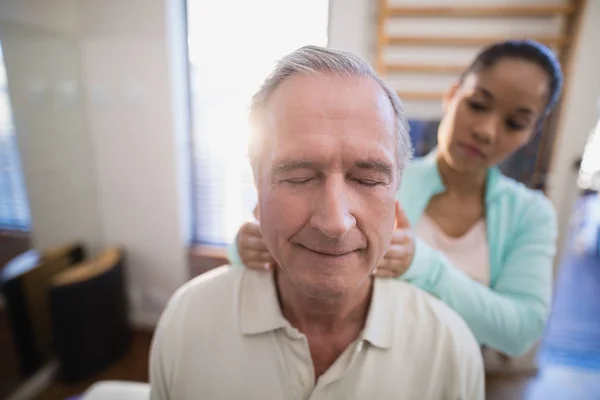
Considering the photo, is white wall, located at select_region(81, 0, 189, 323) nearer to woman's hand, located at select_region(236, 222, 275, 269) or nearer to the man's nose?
woman's hand, located at select_region(236, 222, 275, 269)

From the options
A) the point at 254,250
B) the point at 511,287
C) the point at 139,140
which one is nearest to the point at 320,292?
the point at 254,250

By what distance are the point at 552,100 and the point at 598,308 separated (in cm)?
304

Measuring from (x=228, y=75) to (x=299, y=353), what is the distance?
1.10m

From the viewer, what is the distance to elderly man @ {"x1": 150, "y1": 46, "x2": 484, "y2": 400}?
0.50 m

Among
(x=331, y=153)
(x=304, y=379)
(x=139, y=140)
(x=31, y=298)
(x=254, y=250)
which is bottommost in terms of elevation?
(x=31, y=298)

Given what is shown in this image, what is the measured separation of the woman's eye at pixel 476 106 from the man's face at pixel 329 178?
391mm

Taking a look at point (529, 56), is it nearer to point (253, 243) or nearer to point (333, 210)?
point (333, 210)

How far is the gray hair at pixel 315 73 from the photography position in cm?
51

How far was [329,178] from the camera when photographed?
0.50m

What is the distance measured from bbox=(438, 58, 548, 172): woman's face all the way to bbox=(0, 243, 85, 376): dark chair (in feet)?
7.57

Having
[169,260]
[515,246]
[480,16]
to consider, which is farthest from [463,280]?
[169,260]

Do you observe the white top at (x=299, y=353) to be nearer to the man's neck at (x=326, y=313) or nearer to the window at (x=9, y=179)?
the man's neck at (x=326, y=313)

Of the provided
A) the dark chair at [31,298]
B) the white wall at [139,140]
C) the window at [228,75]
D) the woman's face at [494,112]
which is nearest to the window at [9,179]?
the dark chair at [31,298]

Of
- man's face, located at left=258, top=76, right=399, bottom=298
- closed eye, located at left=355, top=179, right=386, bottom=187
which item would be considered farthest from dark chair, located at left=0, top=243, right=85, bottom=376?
closed eye, located at left=355, top=179, right=386, bottom=187
